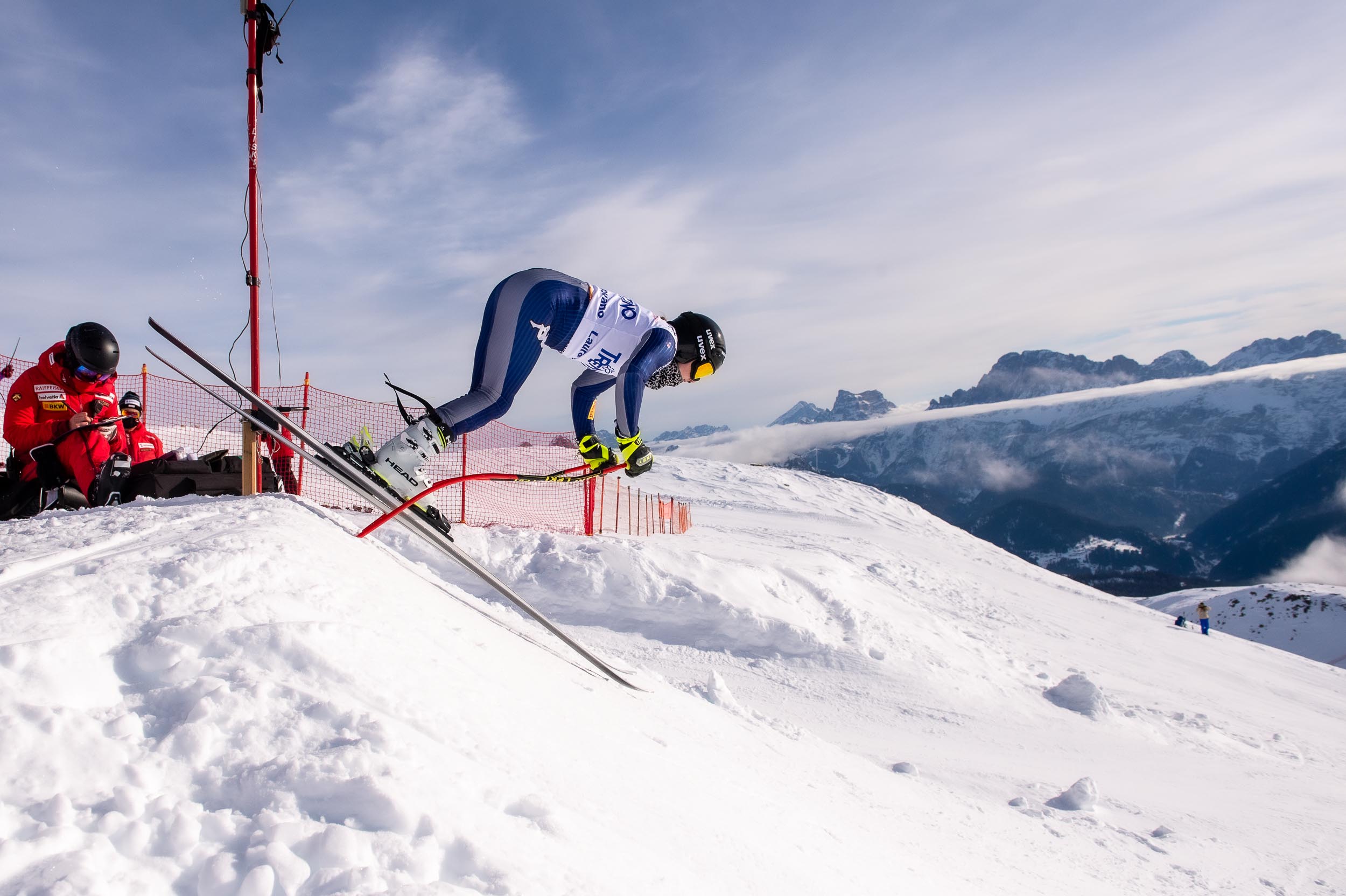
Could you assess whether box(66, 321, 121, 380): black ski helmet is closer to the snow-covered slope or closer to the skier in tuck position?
the skier in tuck position

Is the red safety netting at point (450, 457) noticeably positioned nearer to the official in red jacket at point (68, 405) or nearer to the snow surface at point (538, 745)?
the official in red jacket at point (68, 405)

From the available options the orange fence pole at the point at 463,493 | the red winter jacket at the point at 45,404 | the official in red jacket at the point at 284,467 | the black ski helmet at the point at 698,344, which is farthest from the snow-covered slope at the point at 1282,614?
the red winter jacket at the point at 45,404

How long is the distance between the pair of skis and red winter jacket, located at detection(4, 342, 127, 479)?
2.42 metres

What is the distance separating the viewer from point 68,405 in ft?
18.1

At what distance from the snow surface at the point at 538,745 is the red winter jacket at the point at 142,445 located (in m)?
2.10

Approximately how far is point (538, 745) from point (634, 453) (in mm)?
2498

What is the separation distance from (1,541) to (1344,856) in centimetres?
748

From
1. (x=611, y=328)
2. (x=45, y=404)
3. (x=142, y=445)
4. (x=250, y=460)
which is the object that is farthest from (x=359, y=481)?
(x=142, y=445)

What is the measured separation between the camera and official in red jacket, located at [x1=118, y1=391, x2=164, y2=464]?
5.87m

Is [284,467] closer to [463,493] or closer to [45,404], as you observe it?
[45,404]

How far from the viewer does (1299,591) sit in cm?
7325

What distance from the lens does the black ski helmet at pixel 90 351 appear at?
5.36 m

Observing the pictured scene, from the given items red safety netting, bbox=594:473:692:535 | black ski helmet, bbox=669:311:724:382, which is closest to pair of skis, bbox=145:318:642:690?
black ski helmet, bbox=669:311:724:382

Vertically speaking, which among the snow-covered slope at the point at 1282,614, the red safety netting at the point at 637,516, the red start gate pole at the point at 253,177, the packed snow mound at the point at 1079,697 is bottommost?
the snow-covered slope at the point at 1282,614
